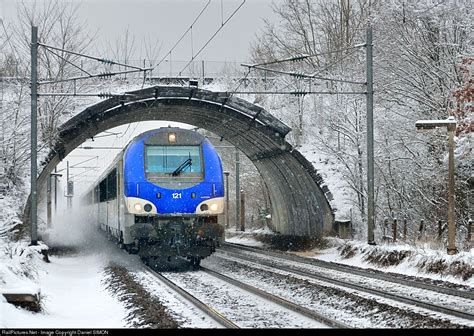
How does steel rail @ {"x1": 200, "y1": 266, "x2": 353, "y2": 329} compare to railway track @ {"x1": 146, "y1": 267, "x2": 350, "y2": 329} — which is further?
railway track @ {"x1": 146, "y1": 267, "x2": 350, "y2": 329}

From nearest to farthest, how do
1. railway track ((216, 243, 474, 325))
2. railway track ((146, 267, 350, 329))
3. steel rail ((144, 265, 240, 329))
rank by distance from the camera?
steel rail ((144, 265, 240, 329)) < railway track ((146, 267, 350, 329)) < railway track ((216, 243, 474, 325))

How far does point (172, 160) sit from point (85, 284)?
384 centimetres

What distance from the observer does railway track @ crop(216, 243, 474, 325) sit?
37.8 feet

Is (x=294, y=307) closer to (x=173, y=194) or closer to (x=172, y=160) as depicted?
(x=173, y=194)

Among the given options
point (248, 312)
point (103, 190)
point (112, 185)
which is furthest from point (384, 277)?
point (103, 190)

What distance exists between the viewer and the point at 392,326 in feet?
32.5

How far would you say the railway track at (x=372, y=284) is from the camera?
1152 centimetres

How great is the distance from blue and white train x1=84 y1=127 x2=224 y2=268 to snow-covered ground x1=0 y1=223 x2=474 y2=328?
1.53 metres

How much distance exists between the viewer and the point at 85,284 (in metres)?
16.4

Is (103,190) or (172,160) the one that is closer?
(172,160)

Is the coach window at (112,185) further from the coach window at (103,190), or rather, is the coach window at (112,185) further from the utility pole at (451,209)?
the utility pole at (451,209)

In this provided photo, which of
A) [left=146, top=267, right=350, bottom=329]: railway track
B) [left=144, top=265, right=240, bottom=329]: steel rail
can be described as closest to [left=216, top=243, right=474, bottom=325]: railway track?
[left=146, top=267, right=350, bottom=329]: railway track

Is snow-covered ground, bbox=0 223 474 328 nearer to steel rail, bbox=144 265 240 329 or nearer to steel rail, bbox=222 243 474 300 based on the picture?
steel rail, bbox=144 265 240 329

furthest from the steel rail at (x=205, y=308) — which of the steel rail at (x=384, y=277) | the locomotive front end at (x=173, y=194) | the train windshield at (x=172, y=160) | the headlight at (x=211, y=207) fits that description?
the steel rail at (x=384, y=277)
